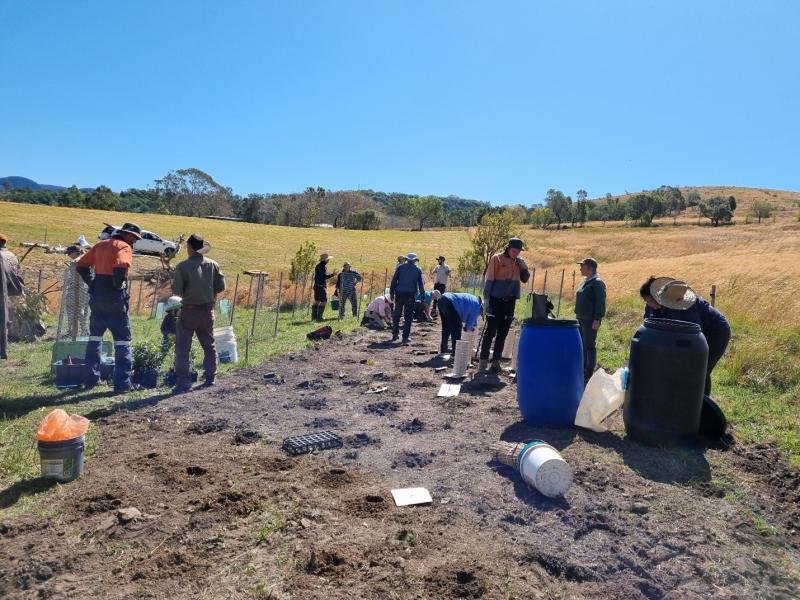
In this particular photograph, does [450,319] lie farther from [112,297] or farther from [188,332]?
[112,297]

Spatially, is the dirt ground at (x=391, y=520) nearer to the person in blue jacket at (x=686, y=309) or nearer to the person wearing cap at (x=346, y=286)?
the person in blue jacket at (x=686, y=309)

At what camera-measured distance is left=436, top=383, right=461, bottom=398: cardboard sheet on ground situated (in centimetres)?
691

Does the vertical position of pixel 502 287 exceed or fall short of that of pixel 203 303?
it exceeds it

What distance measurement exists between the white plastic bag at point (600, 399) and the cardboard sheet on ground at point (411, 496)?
7.25ft

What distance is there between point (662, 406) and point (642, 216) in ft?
326

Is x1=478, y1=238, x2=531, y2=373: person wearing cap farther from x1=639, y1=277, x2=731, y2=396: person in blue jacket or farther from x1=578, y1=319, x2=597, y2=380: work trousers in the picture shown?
x1=639, y1=277, x2=731, y2=396: person in blue jacket

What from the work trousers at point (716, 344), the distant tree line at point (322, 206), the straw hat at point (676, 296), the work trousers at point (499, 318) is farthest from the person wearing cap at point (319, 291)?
the distant tree line at point (322, 206)

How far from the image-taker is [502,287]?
772cm

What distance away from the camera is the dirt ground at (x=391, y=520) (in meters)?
2.98

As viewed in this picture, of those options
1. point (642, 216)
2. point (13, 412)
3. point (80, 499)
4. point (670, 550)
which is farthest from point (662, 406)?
point (642, 216)

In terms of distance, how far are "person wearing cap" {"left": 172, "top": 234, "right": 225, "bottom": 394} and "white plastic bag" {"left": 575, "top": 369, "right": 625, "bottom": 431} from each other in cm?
413

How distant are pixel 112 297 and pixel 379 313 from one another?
725 cm

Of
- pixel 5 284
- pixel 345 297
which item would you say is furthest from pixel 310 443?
pixel 345 297

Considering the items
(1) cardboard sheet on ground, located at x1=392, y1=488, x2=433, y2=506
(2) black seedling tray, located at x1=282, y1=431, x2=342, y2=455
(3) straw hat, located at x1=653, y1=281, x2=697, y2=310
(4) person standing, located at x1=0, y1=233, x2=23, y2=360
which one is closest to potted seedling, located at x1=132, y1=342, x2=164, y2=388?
(4) person standing, located at x1=0, y1=233, x2=23, y2=360
